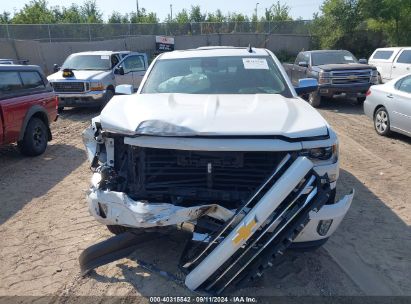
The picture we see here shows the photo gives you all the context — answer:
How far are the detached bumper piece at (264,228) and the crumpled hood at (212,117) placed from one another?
1.21 ft

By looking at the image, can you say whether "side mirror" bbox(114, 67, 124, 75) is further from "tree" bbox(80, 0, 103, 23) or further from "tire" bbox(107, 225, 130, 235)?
"tree" bbox(80, 0, 103, 23)

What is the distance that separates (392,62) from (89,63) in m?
11.0

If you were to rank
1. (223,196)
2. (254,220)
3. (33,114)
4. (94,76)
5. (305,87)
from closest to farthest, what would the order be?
(254,220), (223,196), (305,87), (33,114), (94,76)

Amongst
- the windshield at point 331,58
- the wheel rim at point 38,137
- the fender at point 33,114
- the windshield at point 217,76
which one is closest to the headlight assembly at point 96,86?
the fender at point 33,114

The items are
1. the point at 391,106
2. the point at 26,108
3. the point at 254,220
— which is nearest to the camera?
the point at 254,220

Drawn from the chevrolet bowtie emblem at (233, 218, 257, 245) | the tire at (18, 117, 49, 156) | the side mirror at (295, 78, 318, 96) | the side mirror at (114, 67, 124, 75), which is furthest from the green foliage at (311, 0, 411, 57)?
the chevrolet bowtie emblem at (233, 218, 257, 245)

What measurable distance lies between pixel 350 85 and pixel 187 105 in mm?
9654

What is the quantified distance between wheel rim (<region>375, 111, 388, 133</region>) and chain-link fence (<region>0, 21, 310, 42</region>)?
66.7ft

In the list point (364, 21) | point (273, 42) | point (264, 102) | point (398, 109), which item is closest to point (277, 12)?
point (273, 42)

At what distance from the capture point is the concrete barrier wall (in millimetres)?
20016

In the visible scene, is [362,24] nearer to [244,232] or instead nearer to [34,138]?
[34,138]

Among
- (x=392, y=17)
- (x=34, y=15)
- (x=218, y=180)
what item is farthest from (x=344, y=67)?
(x=34, y=15)

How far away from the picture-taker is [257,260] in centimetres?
305

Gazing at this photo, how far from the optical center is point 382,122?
28.6 feet
